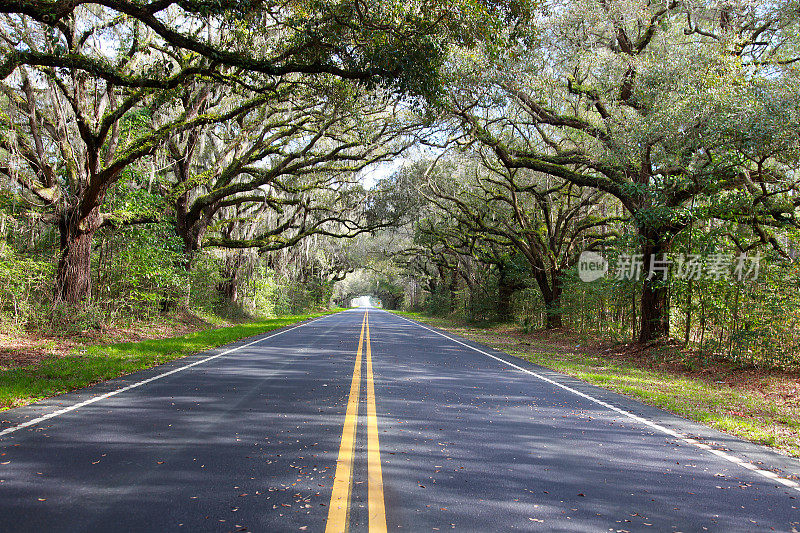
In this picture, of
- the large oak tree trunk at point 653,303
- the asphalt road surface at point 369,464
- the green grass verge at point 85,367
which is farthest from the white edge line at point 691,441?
the green grass verge at point 85,367

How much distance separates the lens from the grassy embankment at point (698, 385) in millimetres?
6734

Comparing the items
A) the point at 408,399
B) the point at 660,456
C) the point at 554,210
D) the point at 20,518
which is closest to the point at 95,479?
the point at 20,518

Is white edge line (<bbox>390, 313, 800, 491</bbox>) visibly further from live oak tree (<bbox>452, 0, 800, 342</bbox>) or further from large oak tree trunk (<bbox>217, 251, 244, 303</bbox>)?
large oak tree trunk (<bbox>217, 251, 244, 303</bbox>)

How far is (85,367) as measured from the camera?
356 inches

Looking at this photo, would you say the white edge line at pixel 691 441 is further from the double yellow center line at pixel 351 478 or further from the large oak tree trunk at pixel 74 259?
the large oak tree trunk at pixel 74 259

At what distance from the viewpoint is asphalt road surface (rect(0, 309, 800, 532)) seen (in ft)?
11.2

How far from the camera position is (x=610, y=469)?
14.9ft

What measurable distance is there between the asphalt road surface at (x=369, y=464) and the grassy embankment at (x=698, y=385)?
0.67 metres

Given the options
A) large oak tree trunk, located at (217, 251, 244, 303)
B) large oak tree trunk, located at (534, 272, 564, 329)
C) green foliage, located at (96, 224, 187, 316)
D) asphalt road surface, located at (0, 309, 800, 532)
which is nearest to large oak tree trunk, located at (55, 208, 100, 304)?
green foliage, located at (96, 224, 187, 316)

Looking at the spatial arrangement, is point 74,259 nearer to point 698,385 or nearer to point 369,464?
point 369,464

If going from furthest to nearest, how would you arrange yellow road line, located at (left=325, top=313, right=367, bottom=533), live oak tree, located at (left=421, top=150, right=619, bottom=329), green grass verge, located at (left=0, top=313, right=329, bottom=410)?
live oak tree, located at (left=421, top=150, right=619, bottom=329) → green grass verge, located at (left=0, top=313, right=329, bottom=410) → yellow road line, located at (left=325, top=313, right=367, bottom=533)

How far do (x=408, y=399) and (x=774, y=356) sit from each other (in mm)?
7874

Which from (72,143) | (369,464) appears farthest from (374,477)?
(72,143)

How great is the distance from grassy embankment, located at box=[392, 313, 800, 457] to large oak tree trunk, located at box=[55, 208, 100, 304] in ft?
38.4
